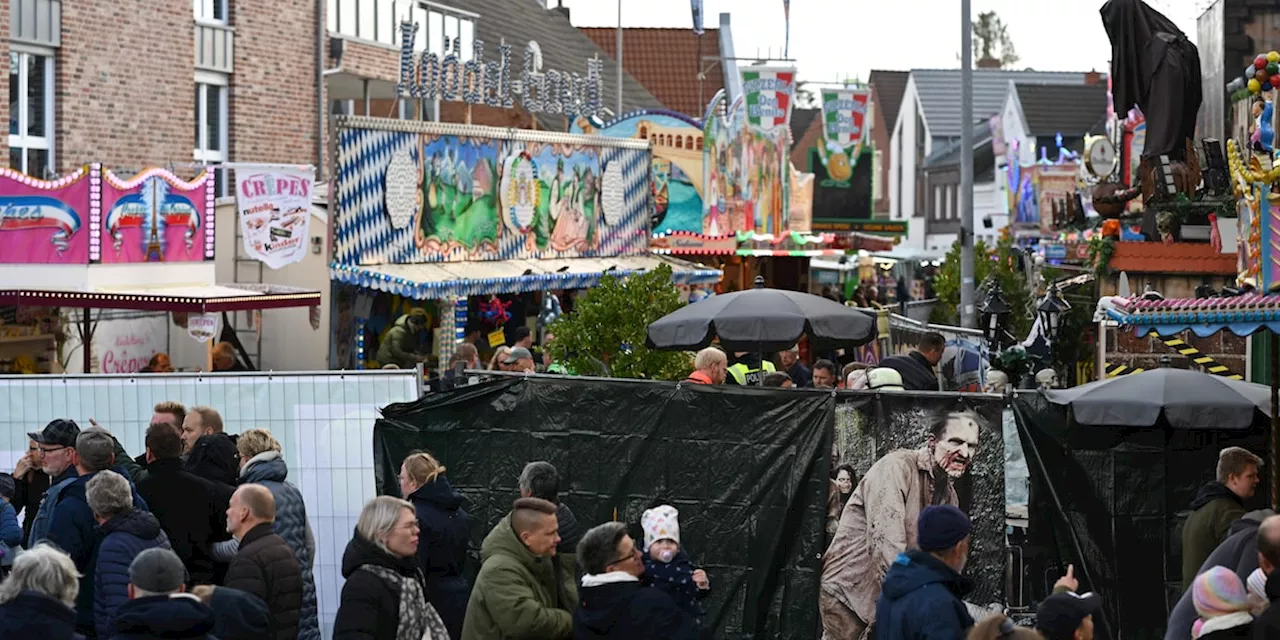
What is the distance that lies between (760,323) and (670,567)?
728 centimetres

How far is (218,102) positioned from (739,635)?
21.9 metres

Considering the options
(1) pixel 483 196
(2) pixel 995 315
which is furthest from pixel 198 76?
(2) pixel 995 315

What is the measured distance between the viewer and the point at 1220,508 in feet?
29.6

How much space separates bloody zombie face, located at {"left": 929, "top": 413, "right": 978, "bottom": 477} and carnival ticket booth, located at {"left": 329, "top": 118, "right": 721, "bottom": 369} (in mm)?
13428

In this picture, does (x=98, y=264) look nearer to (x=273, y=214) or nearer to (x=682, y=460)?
(x=273, y=214)

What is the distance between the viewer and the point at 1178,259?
19.1 metres

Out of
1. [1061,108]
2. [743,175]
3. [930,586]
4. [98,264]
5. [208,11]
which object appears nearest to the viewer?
[930,586]

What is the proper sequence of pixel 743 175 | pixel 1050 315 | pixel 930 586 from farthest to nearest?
pixel 743 175, pixel 1050 315, pixel 930 586

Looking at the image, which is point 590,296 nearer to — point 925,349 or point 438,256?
point 925,349

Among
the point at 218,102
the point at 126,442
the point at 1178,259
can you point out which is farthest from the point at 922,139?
the point at 126,442

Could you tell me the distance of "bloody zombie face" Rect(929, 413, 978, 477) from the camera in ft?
33.5

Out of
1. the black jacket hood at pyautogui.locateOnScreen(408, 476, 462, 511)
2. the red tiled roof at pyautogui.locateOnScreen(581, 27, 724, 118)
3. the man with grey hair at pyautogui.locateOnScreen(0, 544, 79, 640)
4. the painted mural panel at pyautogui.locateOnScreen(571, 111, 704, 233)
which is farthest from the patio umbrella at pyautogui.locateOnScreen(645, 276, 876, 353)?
the red tiled roof at pyautogui.locateOnScreen(581, 27, 724, 118)

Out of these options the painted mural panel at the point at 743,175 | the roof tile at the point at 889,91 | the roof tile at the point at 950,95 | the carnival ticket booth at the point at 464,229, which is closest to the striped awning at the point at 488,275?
the carnival ticket booth at the point at 464,229

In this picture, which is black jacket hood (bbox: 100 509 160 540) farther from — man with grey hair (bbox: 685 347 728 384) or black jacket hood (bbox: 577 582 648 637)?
man with grey hair (bbox: 685 347 728 384)
